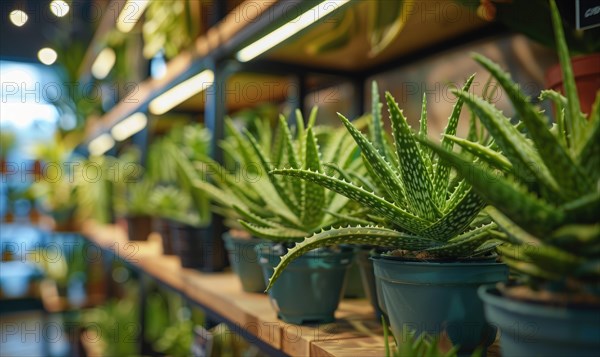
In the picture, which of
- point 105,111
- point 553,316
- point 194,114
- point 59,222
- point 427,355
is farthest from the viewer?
point 59,222

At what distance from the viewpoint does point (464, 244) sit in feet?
1.63

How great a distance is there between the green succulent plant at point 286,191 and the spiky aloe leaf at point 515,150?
0.27 m

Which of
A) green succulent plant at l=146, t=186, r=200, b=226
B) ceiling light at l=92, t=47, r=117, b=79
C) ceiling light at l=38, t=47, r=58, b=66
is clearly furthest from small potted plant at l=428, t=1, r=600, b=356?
ceiling light at l=38, t=47, r=58, b=66

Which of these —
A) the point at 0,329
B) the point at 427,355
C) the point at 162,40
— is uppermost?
the point at 162,40

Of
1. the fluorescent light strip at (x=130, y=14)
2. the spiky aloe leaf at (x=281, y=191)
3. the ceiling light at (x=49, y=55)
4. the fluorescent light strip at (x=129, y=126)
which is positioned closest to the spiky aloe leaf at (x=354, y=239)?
the spiky aloe leaf at (x=281, y=191)

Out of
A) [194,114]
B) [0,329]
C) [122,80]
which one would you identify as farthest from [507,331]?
[0,329]

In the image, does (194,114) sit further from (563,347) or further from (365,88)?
(563,347)

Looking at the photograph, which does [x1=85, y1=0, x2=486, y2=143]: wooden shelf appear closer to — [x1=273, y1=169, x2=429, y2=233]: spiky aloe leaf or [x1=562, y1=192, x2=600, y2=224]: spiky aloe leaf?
[x1=273, y1=169, x2=429, y2=233]: spiky aloe leaf

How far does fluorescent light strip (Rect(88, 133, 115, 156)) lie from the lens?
9.44 ft

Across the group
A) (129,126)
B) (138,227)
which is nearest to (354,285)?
(138,227)

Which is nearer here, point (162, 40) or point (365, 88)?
point (365, 88)

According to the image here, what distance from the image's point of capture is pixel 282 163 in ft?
2.91

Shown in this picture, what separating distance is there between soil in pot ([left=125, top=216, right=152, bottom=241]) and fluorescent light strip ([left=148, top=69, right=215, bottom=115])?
42cm

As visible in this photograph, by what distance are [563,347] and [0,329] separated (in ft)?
16.4
